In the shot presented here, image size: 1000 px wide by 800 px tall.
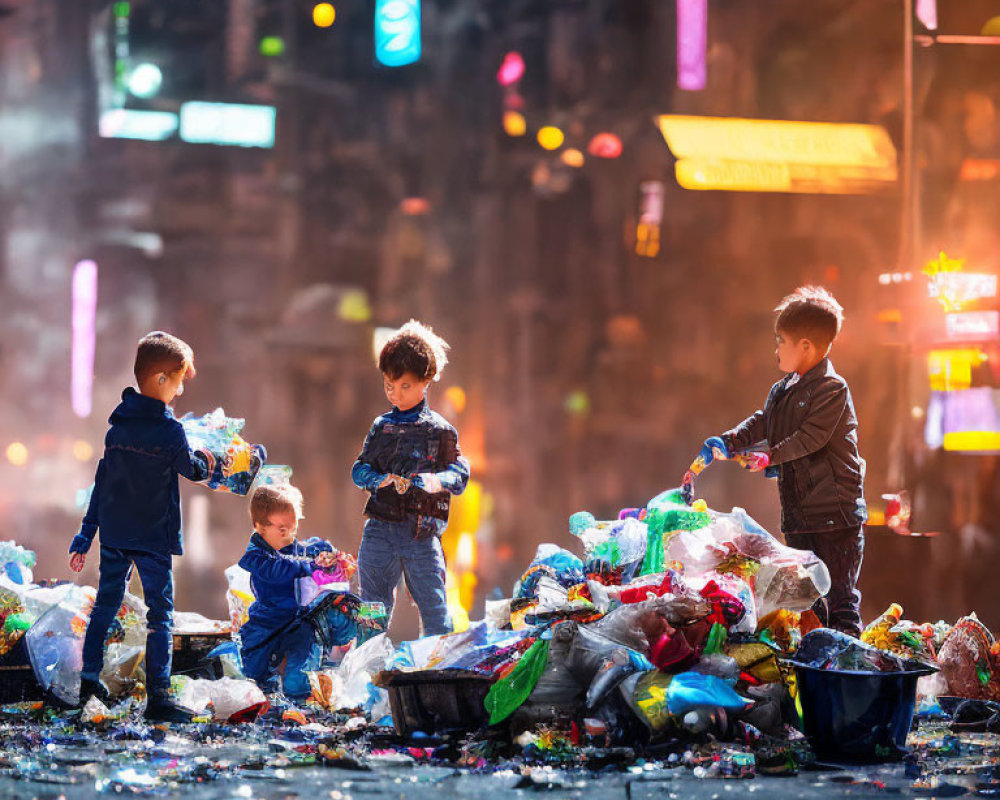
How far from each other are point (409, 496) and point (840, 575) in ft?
6.31

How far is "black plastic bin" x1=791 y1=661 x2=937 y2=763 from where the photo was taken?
4434mm

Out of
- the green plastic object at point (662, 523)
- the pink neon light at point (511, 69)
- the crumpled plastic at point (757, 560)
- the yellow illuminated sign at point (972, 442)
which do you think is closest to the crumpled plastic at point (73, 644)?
the green plastic object at point (662, 523)

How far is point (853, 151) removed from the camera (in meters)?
12.8

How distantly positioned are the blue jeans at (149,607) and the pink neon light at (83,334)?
22.3ft

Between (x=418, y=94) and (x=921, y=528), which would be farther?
(x=418, y=94)

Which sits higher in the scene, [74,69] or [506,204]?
[74,69]

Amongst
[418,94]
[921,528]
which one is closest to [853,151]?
[418,94]

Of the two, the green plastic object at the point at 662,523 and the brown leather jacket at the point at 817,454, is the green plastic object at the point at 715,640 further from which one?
the brown leather jacket at the point at 817,454

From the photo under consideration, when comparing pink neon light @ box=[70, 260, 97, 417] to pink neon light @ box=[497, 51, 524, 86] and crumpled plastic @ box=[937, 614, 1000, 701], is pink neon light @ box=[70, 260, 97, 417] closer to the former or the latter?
pink neon light @ box=[497, 51, 524, 86]

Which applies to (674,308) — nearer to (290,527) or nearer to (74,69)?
(74,69)

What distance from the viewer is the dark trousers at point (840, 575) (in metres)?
5.52

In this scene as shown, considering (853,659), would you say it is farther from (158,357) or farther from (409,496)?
(158,357)

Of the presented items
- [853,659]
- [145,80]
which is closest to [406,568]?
[853,659]

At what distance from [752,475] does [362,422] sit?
13.3 feet
